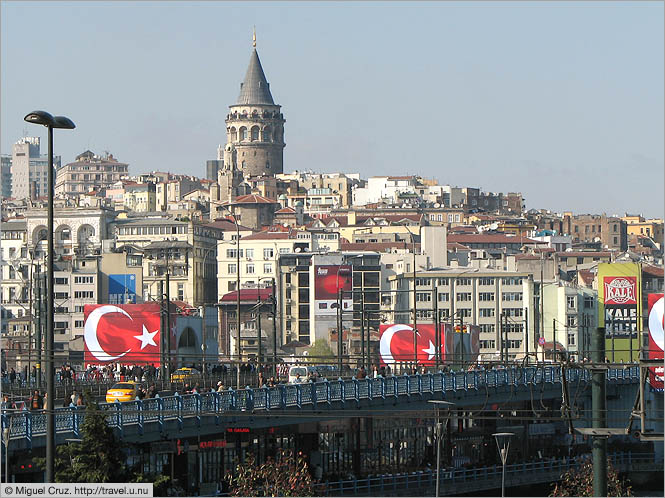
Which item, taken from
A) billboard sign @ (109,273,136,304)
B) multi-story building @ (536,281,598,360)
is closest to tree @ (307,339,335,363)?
multi-story building @ (536,281,598,360)

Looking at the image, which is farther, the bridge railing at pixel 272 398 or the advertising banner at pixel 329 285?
the advertising banner at pixel 329 285

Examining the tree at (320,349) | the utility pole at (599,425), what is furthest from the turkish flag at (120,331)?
the tree at (320,349)

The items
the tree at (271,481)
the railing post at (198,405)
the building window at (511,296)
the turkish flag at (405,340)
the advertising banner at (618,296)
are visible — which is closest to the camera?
the tree at (271,481)

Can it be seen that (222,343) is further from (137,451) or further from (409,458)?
(137,451)

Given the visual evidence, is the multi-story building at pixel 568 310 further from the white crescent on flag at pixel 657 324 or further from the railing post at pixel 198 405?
the railing post at pixel 198 405

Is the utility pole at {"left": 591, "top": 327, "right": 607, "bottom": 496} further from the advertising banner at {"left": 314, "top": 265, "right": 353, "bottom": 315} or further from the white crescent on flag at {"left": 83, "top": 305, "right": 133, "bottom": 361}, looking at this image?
the advertising banner at {"left": 314, "top": 265, "right": 353, "bottom": 315}

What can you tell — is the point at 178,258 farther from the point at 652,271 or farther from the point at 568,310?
the point at 652,271
